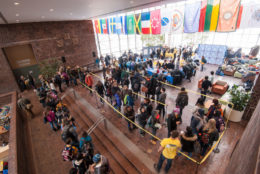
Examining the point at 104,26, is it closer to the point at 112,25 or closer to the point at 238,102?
the point at 112,25

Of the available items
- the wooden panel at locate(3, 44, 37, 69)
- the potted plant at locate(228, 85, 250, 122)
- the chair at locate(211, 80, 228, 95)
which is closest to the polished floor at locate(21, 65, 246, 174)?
the potted plant at locate(228, 85, 250, 122)

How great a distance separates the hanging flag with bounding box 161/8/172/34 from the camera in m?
9.48

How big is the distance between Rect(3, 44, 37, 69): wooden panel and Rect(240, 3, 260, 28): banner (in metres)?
17.5

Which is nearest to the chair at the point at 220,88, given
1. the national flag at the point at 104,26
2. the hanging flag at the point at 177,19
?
the hanging flag at the point at 177,19

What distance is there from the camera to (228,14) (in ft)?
23.3

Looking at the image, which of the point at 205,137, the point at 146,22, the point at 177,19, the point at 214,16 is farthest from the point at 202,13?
the point at 205,137

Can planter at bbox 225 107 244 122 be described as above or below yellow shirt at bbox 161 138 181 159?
below

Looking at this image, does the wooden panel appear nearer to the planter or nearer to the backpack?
the backpack

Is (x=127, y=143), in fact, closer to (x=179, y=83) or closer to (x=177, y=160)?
(x=177, y=160)

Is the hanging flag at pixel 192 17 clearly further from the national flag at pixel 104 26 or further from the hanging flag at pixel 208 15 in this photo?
the national flag at pixel 104 26

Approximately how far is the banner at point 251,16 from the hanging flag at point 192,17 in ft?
11.2

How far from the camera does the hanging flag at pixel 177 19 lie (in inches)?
352

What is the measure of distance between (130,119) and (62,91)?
286 inches

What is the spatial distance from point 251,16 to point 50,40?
1640 cm
